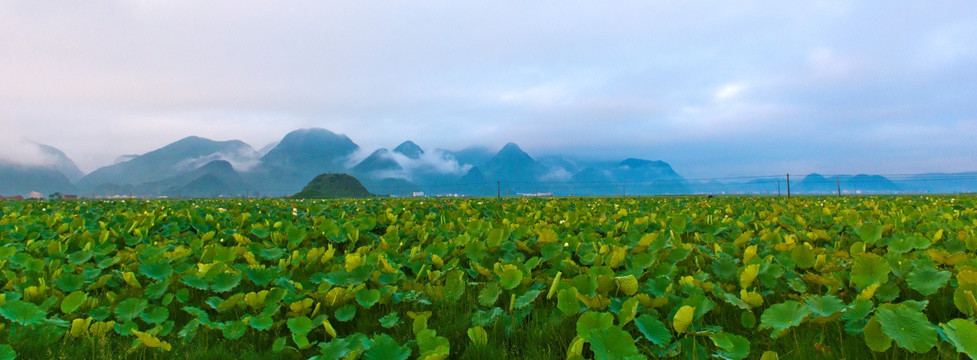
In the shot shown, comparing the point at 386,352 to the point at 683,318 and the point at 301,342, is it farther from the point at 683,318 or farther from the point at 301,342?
the point at 683,318

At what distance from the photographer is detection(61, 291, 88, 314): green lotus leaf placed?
89.9 inches

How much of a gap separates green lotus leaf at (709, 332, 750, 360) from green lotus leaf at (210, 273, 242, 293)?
246cm

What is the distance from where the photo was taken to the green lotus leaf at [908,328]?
62.8 inches

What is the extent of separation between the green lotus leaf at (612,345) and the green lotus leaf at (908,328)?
910 millimetres

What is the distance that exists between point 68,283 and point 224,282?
944mm

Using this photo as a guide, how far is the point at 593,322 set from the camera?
71.2 inches

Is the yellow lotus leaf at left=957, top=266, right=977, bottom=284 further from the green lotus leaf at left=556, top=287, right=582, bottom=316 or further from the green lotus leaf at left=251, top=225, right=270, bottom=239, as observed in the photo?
the green lotus leaf at left=251, top=225, right=270, bottom=239

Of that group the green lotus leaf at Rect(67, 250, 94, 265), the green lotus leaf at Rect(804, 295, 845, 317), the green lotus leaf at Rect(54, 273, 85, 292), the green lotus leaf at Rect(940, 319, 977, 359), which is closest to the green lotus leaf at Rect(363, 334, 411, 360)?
the green lotus leaf at Rect(804, 295, 845, 317)

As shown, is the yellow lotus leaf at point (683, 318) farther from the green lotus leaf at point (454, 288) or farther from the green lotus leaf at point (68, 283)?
the green lotus leaf at point (68, 283)

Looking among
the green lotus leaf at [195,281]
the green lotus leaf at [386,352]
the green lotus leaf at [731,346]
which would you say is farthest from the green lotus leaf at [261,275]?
the green lotus leaf at [731,346]

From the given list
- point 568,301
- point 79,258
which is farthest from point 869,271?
point 79,258

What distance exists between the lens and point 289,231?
450 cm

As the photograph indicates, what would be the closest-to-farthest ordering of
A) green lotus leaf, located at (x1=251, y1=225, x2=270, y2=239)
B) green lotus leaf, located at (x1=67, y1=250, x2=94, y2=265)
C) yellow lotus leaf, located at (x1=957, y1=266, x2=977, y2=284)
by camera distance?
1. yellow lotus leaf, located at (x1=957, y1=266, x2=977, y2=284)
2. green lotus leaf, located at (x1=67, y1=250, x2=94, y2=265)
3. green lotus leaf, located at (x1=251, y1=225, x2=270, y2=239)

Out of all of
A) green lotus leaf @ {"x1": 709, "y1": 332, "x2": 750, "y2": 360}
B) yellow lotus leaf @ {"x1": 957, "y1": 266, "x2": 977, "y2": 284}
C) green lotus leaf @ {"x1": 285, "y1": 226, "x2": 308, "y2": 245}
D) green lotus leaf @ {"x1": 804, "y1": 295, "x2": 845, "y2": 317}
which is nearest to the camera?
green lotus leaf @ {"x1": 709, "y1": 332, "x2": 750, "y2": 360}
